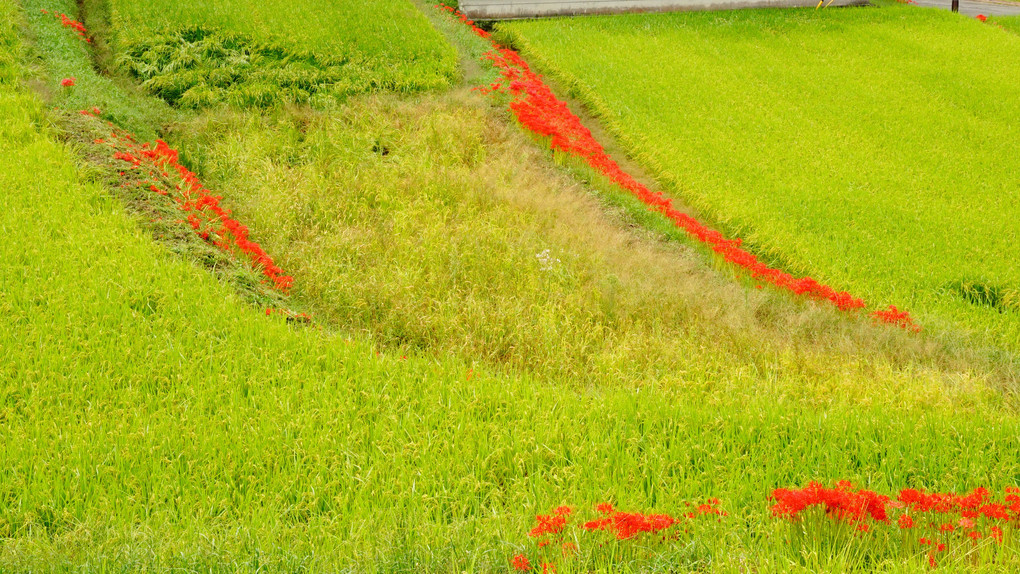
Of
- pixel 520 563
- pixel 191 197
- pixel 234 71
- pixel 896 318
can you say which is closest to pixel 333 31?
pixel 234 71

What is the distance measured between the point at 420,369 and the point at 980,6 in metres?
33.8

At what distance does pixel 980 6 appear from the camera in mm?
31703

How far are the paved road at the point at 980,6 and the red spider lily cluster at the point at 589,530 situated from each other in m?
31.1

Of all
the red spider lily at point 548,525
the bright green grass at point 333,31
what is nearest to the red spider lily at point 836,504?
the red spider lily at point 548,525

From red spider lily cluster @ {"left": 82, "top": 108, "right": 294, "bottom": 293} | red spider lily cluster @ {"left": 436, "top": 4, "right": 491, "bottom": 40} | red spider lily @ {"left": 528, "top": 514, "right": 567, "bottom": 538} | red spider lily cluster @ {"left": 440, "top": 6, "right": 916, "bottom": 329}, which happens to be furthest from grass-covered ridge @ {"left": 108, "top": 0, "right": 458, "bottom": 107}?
red spider lily @ {"left": 528, "top": 514, "right": 567, "bottom": 538}

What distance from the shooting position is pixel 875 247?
11203 millimetres

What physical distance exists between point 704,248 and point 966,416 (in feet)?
16.5

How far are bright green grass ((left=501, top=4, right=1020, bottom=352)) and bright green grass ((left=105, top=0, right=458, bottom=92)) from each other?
307cm

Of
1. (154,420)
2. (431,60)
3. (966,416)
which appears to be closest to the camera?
(154,420)

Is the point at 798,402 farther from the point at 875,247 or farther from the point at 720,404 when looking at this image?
the point at 875,247

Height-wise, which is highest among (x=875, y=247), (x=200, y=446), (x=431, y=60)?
(x=431, y=60)

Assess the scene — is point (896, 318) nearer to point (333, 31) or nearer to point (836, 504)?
point (836, 504)

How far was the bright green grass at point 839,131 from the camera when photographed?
35.7 ft

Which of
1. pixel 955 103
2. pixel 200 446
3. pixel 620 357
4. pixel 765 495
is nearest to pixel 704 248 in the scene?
pixel 620 357
